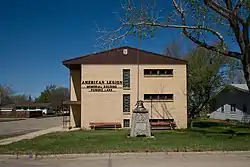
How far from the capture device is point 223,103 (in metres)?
46.2

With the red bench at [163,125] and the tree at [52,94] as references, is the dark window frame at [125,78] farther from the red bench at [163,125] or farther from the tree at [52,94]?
the tree at [52,94]

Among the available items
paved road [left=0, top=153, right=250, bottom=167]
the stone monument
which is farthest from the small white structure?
paved road [left=0, top=153, right=250, bottom=167]

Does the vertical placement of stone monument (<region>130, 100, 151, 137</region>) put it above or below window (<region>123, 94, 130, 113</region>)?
below

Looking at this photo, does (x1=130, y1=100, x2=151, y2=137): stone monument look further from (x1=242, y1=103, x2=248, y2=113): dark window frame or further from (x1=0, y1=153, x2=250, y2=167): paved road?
(x1=242, y1=103, x2=248, y2=113): dark window frame

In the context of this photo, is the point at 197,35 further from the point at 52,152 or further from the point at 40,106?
the point at 40,106

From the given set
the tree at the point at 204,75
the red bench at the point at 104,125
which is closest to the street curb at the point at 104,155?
the red bench at the point at 104,125

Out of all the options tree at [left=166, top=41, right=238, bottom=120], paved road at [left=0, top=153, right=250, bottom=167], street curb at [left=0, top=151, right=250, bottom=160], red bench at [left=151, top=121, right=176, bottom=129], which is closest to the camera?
paved road at [left=0, top=153, right=250, bottom=167]

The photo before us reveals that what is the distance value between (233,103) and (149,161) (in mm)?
33276

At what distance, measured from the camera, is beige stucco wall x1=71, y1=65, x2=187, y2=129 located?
102 feet

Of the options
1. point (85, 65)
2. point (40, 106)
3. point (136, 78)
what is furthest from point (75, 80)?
point (40, 106)

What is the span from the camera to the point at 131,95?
31.6 meters

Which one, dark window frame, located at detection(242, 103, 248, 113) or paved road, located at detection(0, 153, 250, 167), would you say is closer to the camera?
paved road, located at detection(0, 153, 250, 167)

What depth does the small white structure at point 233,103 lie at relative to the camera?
39281 millimetres

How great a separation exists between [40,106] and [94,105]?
272ft
